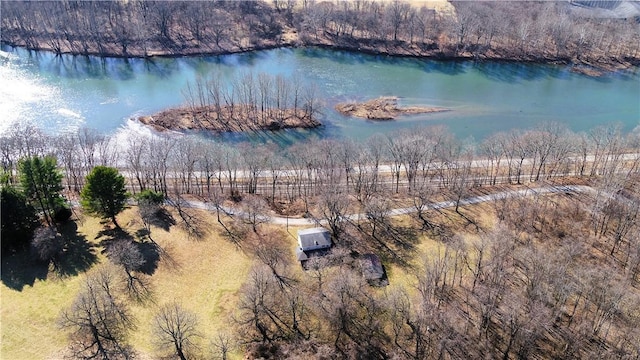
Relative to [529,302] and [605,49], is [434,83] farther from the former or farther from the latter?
[529,302]

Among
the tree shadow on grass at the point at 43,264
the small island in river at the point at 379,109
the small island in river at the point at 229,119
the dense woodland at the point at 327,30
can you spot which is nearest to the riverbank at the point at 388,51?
the dense woodland at the point at 327,30

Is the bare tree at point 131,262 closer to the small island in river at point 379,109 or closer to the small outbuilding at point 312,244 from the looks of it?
the small outbuilding at point 312,244

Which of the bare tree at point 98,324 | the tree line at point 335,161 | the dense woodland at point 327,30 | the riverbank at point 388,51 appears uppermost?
the dense woodland at point 327,30

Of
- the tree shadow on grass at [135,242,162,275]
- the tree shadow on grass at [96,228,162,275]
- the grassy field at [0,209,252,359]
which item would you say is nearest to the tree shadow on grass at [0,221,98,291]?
the grassy field at [0,209,252,359]

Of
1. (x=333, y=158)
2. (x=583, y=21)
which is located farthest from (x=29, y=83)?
(x=583, y=21)

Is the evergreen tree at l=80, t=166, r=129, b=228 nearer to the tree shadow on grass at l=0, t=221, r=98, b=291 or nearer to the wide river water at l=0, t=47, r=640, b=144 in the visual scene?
the tree shadow on grass at l=0, t=221, r=98, b=291

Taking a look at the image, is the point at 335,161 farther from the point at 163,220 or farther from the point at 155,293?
the point at 155,293

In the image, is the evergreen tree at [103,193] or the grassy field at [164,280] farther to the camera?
the evergreen tree at [103,193]
